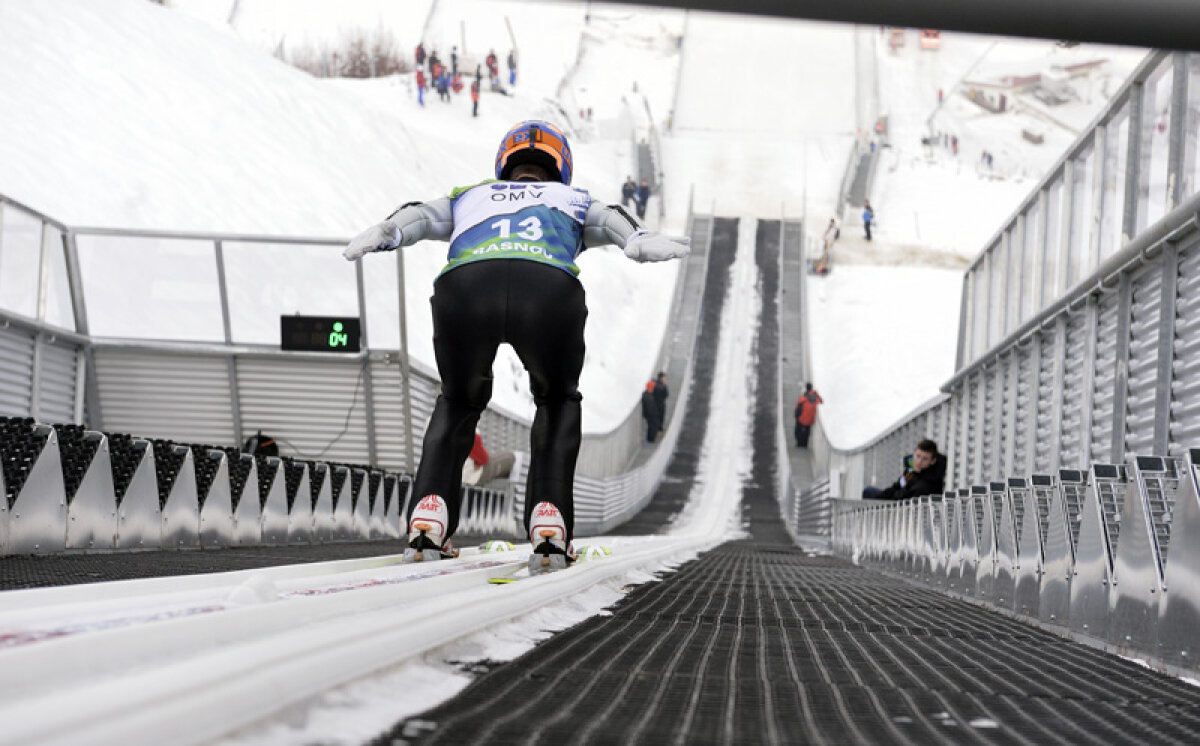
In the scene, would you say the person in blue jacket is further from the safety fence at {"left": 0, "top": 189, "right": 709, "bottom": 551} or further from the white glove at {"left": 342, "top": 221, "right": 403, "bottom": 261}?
the safety fence at {"left": 0, "top": 189, "right": 709, "bottom": 551}

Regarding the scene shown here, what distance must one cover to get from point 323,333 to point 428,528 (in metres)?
11.8

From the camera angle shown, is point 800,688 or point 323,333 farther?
point 323,333

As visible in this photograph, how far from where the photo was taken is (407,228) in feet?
17.4

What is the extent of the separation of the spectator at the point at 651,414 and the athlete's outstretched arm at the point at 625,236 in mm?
29483

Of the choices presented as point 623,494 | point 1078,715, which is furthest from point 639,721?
point 623,494

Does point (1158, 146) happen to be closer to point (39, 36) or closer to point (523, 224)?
point (523, 224)

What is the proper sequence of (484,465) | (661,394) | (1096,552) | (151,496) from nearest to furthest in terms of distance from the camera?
(1096,552) → (151,496) → (484,465) → (661,394)

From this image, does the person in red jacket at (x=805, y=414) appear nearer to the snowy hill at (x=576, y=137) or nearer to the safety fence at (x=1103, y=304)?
the snowy hill at (x=576, y=137)

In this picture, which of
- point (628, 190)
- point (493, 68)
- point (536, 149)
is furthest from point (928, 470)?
point (493, 68)

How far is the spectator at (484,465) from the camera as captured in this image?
1692 cm

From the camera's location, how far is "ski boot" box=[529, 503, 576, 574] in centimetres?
505

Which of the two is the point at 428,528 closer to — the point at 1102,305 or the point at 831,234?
the point at 1102,305

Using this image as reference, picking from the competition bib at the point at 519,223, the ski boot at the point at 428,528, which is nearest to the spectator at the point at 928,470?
the competition bib at the point at 519,223

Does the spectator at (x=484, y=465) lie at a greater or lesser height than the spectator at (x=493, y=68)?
lesser
